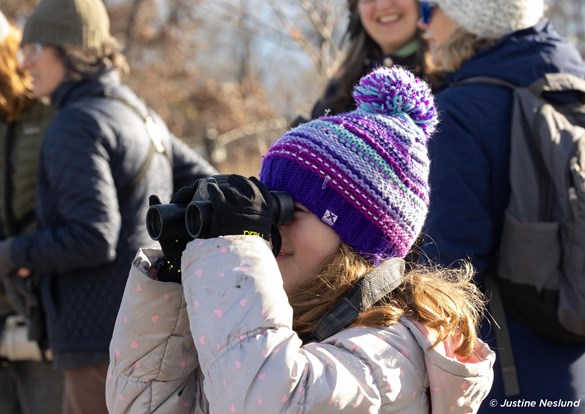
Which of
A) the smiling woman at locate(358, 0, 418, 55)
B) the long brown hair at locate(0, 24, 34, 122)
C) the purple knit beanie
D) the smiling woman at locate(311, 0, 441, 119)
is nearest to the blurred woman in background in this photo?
the long brown hair at locate(0, 24, 34, 122)

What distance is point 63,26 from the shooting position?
3857 mm

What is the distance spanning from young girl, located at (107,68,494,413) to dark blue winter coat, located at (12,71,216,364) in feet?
4.85

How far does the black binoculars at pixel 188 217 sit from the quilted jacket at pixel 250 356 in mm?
40

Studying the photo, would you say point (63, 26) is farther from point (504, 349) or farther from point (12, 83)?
point (504, 349)

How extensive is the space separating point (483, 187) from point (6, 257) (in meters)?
2.06

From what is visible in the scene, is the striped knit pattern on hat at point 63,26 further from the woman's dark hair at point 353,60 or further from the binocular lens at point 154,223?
the binocular lens at point 154,223

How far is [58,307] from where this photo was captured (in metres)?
3.57

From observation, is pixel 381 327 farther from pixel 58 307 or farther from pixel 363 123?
pixel 58 307

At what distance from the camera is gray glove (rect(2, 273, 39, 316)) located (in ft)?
12.3

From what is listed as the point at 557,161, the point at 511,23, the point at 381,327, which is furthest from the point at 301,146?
the point at 511,23

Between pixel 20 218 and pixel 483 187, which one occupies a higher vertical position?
pixel 483 187

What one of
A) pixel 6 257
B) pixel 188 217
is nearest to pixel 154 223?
pixel 188 217

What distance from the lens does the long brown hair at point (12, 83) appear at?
4.07m

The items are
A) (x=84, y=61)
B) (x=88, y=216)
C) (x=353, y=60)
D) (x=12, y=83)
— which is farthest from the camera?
(x=12, y=83)
